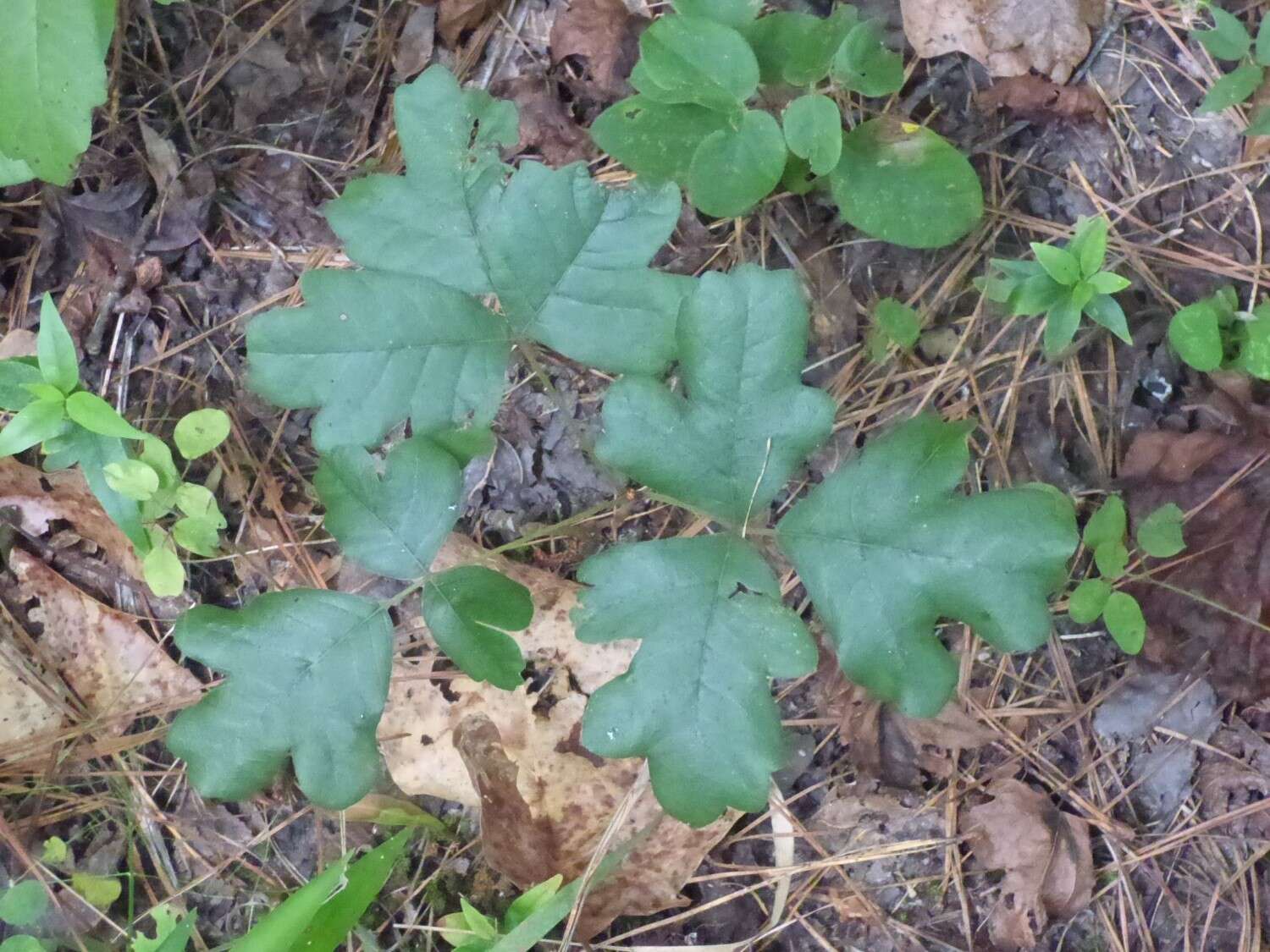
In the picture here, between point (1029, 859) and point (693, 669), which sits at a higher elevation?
point (693, 669)

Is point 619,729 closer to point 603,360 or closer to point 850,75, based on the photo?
point 603,360

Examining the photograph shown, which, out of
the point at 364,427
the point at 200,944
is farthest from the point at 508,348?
the point at 200,944

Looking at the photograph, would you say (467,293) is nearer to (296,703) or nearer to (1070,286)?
(296,703)

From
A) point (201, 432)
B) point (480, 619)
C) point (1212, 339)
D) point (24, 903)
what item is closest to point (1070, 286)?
point (1212, 339)

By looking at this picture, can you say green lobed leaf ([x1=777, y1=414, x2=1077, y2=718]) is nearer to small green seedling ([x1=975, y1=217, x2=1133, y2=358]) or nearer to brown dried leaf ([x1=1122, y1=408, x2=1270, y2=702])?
small green seedling ([x1=975, y1=217, x2=1133, y2=358])

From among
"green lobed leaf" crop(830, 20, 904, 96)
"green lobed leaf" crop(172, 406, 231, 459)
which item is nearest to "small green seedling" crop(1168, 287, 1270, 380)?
"green lobed leaf" crop(830, 20, 904, 96)

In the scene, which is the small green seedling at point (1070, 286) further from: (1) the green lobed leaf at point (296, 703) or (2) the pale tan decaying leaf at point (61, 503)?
(2) the pale tan decaying leaf at point (61, 503)
